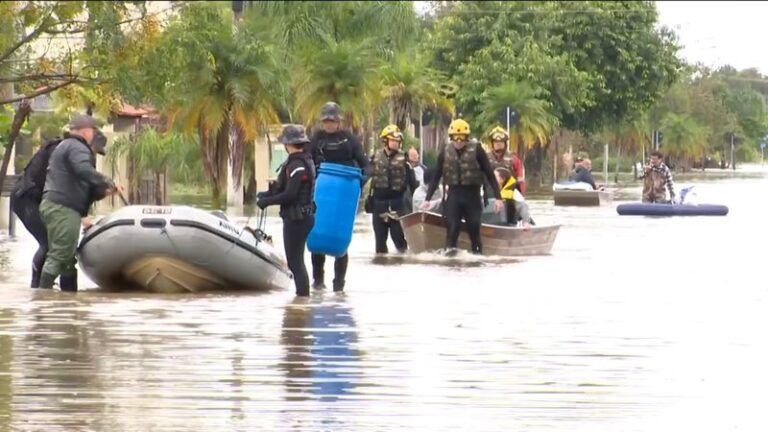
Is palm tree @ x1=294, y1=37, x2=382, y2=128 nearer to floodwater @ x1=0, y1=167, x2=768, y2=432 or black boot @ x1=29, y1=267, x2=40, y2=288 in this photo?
floodwater @ x1=0, y1=167, x2=768, y2=432

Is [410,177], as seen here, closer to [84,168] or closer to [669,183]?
[84,168]

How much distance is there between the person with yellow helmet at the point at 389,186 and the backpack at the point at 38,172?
24.7ft

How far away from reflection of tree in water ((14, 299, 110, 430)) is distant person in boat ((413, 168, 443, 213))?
10.3 meters

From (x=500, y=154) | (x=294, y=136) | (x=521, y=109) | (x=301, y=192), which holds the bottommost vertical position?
(x=301, y=192)

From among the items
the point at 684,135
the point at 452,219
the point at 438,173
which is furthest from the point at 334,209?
the point at 684,135

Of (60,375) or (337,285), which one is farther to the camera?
(337,285)

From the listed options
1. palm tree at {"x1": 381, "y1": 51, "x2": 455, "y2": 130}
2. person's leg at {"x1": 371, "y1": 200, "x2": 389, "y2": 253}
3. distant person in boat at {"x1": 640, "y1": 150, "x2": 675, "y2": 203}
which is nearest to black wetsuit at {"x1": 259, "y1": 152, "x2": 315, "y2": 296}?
person's leg at {"x1": 371, "y1": 200, "x2": 389, "y2": 253}

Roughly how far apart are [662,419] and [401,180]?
1512 cm

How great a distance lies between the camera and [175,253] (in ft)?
56.9

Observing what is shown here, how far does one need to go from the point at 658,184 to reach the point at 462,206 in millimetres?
20114

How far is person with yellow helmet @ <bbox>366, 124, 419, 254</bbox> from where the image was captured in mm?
24766

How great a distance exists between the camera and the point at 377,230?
2559 cm

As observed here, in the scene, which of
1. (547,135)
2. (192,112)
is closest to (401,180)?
(192,112)

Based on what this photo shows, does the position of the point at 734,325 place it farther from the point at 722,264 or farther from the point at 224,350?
the point at 722,264
